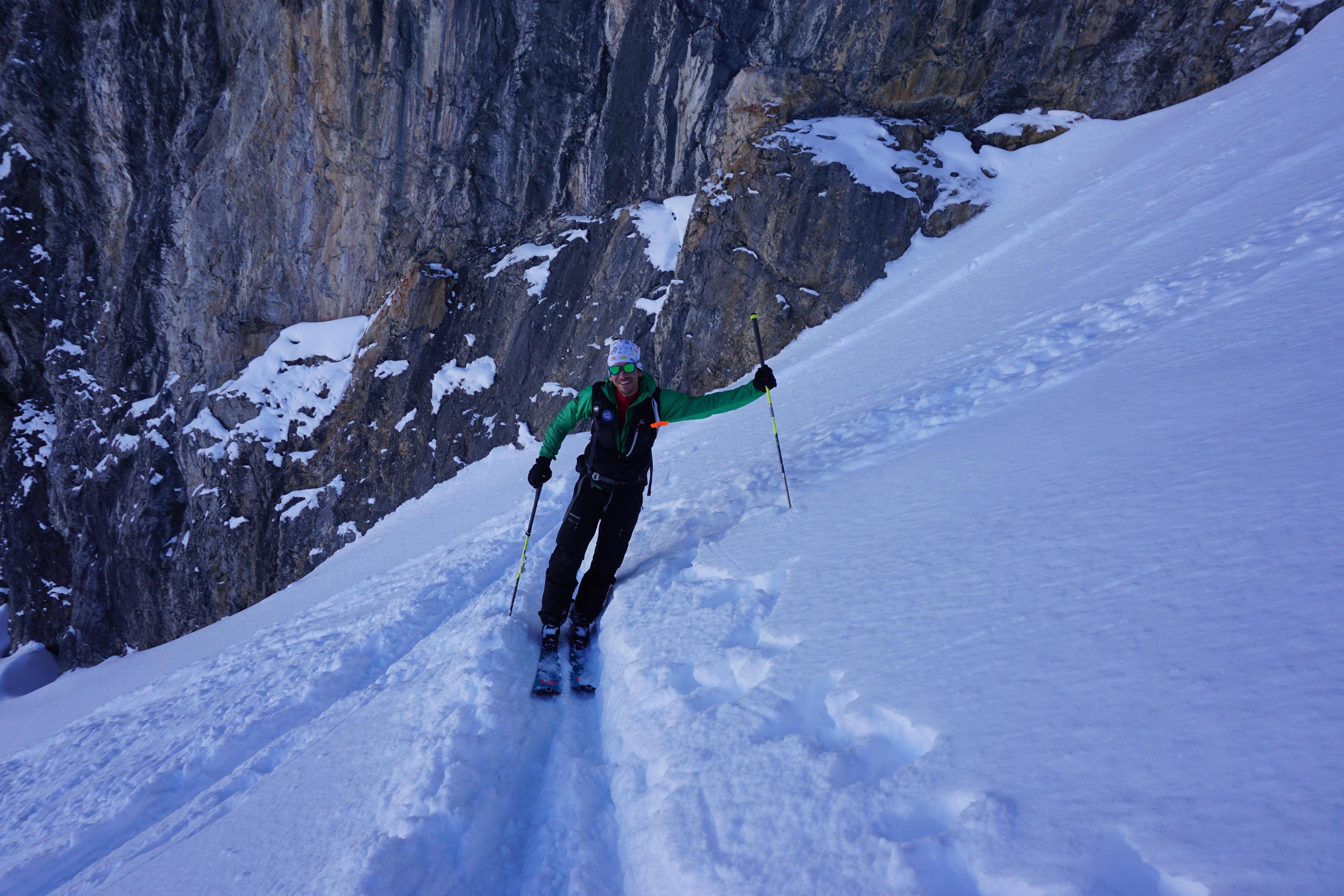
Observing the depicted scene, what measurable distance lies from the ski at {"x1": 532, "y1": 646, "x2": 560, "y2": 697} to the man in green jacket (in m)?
0.20

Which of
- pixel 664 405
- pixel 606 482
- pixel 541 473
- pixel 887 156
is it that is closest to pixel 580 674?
pixel 606 482

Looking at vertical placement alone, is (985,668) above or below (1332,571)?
below

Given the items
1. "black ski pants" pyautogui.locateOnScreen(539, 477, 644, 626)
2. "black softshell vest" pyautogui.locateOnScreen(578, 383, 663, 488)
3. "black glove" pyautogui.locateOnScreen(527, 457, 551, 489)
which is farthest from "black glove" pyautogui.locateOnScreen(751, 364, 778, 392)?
"black glove" pyautogui.locateOnScreen(527, 457, 551, 489)

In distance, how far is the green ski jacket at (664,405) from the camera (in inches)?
177

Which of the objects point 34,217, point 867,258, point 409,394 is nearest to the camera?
point 867,258

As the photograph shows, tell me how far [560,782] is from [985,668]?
6.23ft

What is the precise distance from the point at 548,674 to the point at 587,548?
1.05 m

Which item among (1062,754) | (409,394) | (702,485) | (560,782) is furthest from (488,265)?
(1062,754)

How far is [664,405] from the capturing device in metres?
4.67

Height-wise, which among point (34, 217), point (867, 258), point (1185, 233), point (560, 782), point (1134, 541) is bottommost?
point (560, 782)

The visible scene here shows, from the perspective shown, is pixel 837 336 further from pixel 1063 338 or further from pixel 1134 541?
pixel 1134 541

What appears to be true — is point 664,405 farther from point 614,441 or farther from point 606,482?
point 606,482

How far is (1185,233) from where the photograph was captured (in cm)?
647

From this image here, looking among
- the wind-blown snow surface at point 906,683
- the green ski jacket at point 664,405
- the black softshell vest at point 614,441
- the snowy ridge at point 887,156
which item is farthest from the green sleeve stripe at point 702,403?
the snowy ridge at point 887,156
